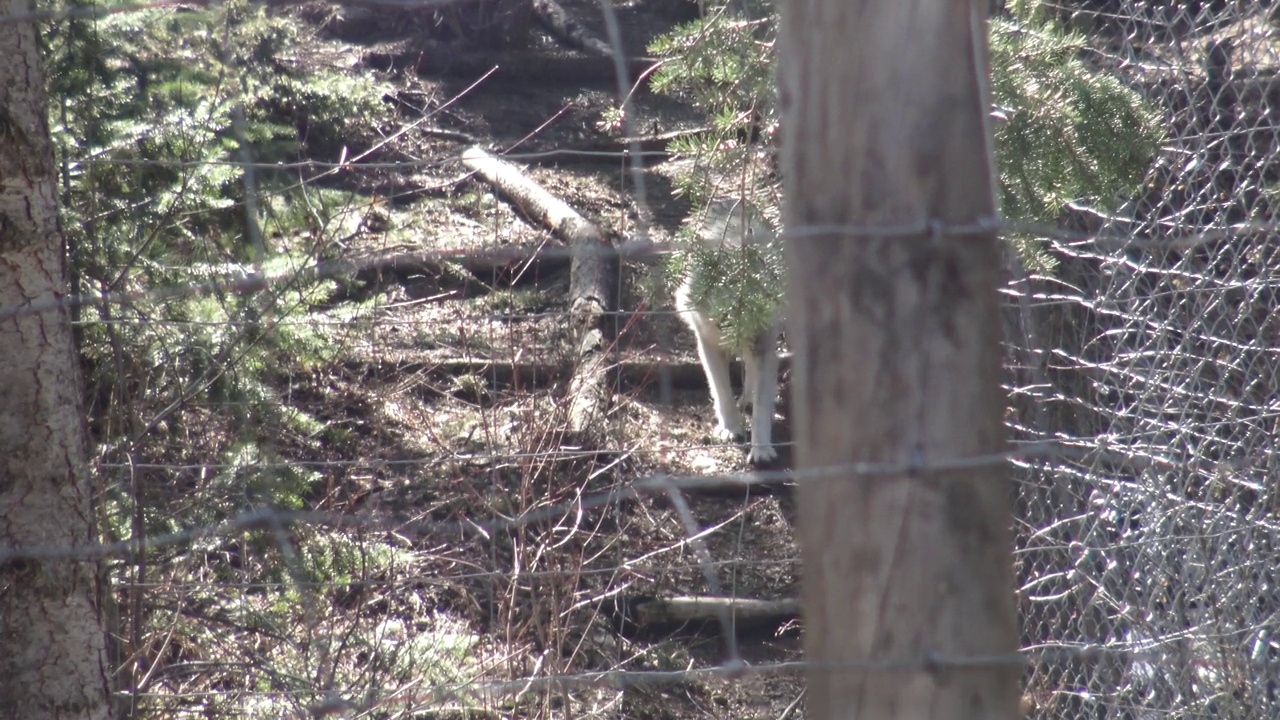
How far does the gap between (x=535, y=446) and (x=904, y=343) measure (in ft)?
8.58

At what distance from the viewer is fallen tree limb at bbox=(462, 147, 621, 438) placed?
4.34m

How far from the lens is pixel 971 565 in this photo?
1191mm

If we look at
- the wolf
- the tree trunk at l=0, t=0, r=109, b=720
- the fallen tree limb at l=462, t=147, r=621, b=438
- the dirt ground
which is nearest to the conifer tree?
the dirt ground

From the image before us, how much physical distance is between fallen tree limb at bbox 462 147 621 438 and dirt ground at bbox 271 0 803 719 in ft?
0.29

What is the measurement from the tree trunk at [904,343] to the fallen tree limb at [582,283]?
2.47 metres

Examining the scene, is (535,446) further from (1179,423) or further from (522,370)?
(1179,423)

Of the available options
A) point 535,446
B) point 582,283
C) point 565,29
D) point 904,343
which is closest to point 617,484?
point 535,446

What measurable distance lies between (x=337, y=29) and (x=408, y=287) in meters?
4.06

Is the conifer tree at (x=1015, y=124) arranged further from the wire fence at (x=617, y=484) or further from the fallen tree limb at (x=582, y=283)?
the fallen tree limb at (x=582, y=283)

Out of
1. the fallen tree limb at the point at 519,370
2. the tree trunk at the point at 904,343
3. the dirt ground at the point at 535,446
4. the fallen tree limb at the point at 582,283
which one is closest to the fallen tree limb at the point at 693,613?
the dirt ground at the point at 535,446

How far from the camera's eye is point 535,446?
12.1 feet

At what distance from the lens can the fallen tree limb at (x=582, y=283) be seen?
4.34 metres

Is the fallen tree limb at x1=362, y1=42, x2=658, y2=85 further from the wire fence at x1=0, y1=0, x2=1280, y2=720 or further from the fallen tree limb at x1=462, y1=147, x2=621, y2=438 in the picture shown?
the wire fence at x1=0, y1=0, x2=1280, y2=720

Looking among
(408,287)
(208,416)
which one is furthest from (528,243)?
(208,416)
